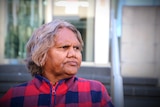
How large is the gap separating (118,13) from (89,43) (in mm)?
884

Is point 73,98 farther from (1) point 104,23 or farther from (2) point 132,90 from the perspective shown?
(1) point 104,23

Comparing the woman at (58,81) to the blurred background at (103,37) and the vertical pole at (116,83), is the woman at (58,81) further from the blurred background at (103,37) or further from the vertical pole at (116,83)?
the blurred background at (103,37)

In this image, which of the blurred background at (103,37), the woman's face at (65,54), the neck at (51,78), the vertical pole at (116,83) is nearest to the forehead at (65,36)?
the woman's face at (65,54)

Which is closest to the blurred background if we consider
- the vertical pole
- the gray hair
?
the vertical pole

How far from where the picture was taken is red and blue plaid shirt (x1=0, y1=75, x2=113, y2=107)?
1.48m

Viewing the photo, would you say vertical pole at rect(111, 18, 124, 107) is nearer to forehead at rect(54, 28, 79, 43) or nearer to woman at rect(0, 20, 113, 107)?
woman at rect(0, 20, 113, 107)

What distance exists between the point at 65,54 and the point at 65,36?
0.33ft

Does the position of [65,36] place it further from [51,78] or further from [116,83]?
[116,83]

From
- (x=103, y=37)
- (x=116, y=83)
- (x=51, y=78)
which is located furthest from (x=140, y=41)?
(x=51, y=78)

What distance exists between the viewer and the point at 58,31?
153cm

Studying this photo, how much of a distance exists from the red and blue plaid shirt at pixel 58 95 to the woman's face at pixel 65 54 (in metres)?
0.07

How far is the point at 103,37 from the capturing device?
224 inches

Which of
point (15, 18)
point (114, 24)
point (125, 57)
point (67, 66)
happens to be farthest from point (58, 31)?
point (15, 18)

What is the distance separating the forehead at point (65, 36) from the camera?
152 cm
